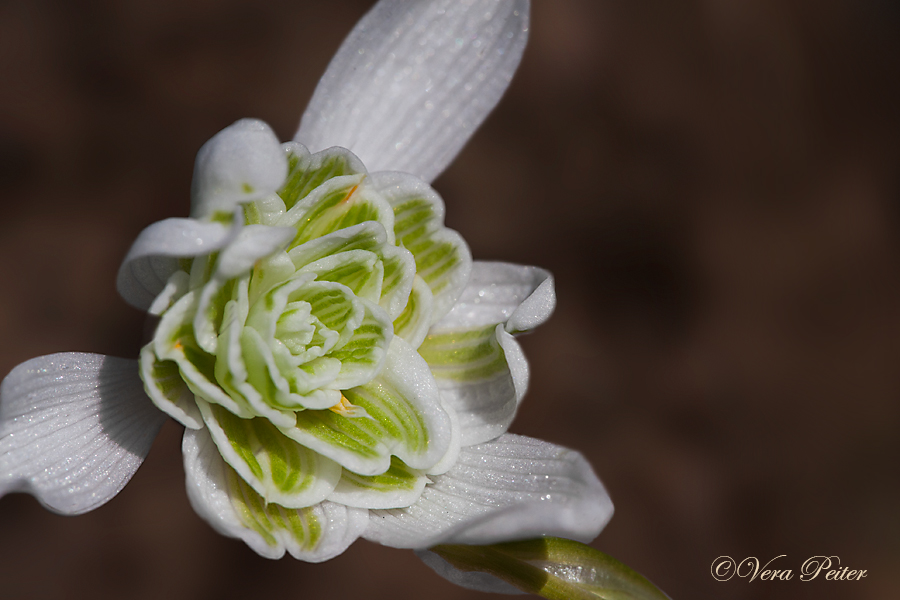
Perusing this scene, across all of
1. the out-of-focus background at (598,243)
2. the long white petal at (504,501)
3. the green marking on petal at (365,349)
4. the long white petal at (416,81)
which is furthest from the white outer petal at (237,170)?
the out-of-focus background at (598,243)

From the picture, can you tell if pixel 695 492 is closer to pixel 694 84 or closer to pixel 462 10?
pixel 694 84

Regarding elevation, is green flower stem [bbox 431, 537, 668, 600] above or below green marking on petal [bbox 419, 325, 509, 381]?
below

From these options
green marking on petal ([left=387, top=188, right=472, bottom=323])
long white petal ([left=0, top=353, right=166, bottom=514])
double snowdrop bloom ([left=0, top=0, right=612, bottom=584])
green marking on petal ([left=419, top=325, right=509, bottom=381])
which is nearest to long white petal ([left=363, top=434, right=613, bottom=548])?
double snowdrop bloom ([left=0, top=0, right=612, bottom=584])

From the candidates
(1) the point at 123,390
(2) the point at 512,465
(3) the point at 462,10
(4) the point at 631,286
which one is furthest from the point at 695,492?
(1) the point at 123,390

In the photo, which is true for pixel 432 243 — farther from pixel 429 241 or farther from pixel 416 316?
pixel 416 316

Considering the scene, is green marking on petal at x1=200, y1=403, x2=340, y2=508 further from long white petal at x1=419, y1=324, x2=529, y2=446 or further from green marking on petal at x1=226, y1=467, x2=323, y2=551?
long white petal at x1=419, y1=324, x2=529, y2=446

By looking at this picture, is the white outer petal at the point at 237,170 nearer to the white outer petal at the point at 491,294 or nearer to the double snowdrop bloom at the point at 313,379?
the double snowdrop bloom at the point at 313,379

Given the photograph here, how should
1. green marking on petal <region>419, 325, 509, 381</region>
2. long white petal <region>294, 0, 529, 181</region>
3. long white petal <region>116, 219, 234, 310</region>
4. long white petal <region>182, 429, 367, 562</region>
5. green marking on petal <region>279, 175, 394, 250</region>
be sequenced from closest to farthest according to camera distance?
long white petal <region>116, 219, 234, 310</region>, long white petal <region>182, 429, 367, 562</region>, green marking on petal <region>279, 175, 394, 250</region>, green marking on petal <region>419, 325, 509, 381</region>, long white petal <region>294, 0, 529, 181</region>
